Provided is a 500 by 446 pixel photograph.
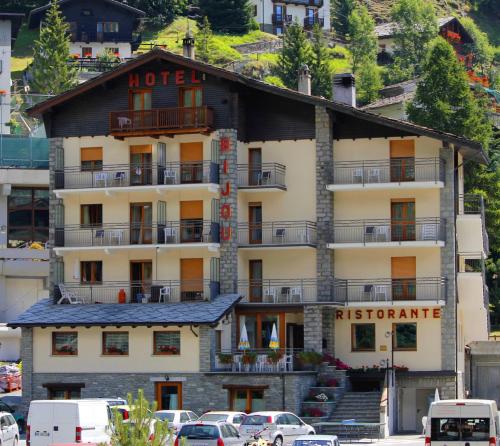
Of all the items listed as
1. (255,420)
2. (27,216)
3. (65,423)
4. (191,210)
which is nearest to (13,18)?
(27,216)

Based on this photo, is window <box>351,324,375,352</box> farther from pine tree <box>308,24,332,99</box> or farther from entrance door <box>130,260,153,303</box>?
pine tree <box>308,24,332,99</box>

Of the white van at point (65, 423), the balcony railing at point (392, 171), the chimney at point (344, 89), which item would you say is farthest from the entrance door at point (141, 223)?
the white van at point (65, 423)

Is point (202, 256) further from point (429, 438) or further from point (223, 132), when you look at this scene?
point (429, 438)

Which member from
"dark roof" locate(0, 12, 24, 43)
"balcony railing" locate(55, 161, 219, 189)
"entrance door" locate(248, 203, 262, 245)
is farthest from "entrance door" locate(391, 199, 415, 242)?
"dark roof" locate(0, 12, 24, 43)

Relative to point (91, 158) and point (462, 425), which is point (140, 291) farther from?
point (462, 425)

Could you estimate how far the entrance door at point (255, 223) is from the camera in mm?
72188

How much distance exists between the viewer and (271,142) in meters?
72.4

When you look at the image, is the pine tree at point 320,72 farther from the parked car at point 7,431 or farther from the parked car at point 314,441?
the parked car at point 314,441

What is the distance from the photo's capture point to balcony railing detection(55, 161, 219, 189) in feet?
236

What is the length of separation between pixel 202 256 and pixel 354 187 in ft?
24.4

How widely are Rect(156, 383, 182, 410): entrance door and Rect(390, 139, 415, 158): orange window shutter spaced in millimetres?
14081

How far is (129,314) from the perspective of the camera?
2753 inches

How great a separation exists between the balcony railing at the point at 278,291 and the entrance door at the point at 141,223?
472 cm

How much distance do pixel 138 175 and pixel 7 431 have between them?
880 inches
